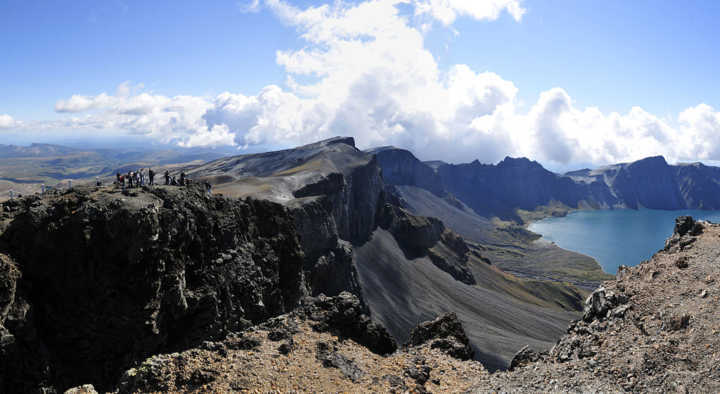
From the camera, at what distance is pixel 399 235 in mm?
167250

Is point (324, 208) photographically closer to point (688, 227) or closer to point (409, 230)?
point (409, 230)

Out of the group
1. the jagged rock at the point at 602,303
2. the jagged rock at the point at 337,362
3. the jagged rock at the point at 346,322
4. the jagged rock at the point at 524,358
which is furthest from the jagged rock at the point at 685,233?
the jagged rock at the point at 337,362

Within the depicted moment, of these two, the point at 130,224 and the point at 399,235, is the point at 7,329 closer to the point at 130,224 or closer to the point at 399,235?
the point at 130,224

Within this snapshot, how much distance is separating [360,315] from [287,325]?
4.96m

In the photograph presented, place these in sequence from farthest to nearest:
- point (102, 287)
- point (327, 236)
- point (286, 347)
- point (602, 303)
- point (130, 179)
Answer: point (327, 236) → point (130, 179) → point (102, 287) → point (602, 303) → point (286, 347)

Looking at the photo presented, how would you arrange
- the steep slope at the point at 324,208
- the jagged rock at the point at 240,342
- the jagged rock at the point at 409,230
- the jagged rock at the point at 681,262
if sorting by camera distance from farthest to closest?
the jagged rock at the point at 409,230 → the steep slope at the point at 324,208 → the jagged rock at the point at 681,262 → the jagged rock at the point at 240,342

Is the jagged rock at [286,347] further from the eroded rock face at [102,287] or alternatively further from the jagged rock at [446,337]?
the eroded rock face at [102,287]

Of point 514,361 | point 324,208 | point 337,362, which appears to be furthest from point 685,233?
point 324,208

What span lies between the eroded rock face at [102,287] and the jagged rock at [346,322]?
1600 cm

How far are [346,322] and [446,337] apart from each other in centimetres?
747

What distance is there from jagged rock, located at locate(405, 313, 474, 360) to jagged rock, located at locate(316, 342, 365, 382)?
24.9ft

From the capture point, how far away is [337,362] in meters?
19.7

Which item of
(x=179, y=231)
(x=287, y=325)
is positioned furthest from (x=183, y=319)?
(x=287, y=325)

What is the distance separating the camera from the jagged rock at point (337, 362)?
19.1 metres
